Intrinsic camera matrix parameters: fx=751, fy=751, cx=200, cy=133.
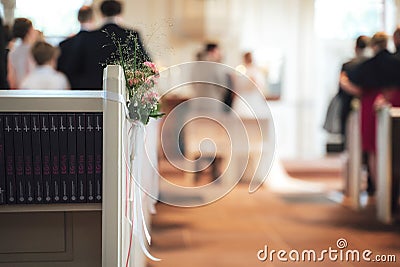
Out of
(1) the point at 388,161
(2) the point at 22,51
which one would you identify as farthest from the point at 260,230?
(2) the point at 22,51

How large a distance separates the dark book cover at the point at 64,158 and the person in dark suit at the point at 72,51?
9.07ft

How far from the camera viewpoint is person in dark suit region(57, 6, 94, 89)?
5582mm

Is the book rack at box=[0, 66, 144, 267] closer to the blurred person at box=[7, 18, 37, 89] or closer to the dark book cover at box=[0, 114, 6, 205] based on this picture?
the dark book cover at box=[0, 114, 6, 205]

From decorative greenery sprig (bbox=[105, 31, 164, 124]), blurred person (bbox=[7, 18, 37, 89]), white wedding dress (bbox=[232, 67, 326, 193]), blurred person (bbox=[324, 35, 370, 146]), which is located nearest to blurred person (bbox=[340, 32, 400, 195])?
blurred person (bbox=[324, 35, 370, 146])

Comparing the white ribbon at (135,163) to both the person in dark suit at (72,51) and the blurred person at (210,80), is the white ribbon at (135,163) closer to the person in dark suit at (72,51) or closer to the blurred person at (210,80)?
the person in dark suit at (72,51)

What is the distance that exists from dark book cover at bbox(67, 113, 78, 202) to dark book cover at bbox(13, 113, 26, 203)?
18 cm

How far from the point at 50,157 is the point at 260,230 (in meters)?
3.14

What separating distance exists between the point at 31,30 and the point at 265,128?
3459 millimetres

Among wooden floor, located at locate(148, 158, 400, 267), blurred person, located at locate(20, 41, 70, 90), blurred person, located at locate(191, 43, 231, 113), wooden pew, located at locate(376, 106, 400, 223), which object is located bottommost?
wooden floor, located at locate(148, 158, 400, 267)

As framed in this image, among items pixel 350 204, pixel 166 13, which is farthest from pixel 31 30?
pixel 166 13

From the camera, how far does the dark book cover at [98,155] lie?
9.41 feet

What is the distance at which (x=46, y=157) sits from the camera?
2867mm

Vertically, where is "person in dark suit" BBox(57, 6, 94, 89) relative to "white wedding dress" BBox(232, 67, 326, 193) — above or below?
above

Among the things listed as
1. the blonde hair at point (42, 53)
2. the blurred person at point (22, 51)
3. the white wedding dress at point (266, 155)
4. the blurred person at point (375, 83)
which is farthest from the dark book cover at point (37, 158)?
the white wedding dress at point (266, 155)
